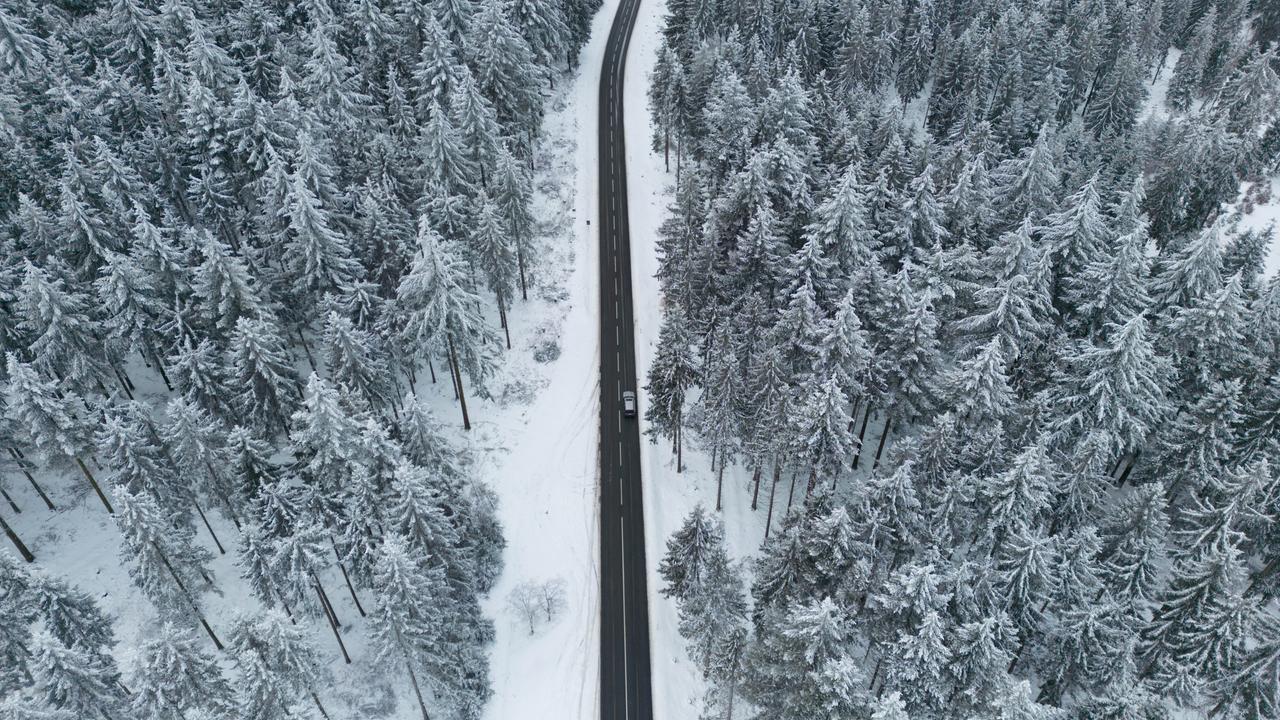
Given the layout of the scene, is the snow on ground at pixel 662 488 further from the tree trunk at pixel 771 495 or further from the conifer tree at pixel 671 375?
the conifer tree at pixel 671 375

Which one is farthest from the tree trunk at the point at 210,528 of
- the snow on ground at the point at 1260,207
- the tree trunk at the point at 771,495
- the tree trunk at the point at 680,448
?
the snow on ground at the point at 1260,207

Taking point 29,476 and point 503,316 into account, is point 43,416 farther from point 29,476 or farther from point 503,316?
point 503,316

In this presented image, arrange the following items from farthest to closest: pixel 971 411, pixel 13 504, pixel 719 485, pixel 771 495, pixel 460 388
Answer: pixel 460 388, pixel 719 485, pixel 771 495, pixel 13 504, pixel 971 411

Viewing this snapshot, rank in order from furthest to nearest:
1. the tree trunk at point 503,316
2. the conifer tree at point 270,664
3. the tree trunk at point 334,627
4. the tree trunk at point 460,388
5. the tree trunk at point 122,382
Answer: the tree trunk at point 503,316, the tree trunk at point 460,388, the tree trunk at point 122,382, the tree trunk at point 334,627, the conifer tree at point 270,664

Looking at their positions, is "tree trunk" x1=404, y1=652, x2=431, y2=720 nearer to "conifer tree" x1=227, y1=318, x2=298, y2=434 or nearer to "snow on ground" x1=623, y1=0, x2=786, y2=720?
"snow on ground" x1=623, y1=0, x2=786, y2=720

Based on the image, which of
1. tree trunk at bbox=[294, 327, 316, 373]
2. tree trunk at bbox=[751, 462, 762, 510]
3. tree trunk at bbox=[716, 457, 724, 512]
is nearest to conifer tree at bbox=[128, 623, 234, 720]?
tree trunk at bbox=[294, 327, 316, 373]

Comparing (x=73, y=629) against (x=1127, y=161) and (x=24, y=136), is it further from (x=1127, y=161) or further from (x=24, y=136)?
(x=1127, y=161)

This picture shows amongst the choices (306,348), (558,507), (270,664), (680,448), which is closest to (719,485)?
(680,448)
